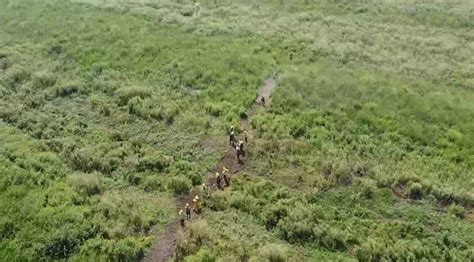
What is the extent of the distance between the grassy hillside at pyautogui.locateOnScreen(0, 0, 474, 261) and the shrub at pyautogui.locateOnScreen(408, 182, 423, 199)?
116mm

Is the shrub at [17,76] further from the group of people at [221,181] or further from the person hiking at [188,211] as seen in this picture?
the person hiking at [188,211]

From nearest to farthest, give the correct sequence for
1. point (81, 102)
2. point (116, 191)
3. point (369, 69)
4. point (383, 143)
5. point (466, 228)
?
point (466, 228)
point (116, 191)
point (383, 143)
point (81, 102)
point (369, 69)

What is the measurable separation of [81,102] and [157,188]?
1204 centimetres

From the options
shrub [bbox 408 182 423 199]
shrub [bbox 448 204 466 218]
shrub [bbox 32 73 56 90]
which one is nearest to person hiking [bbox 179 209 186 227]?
shrub [bbox 408 182 423 199]

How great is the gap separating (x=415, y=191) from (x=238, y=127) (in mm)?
11409

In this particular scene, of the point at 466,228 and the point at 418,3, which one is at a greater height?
the point at 418,3

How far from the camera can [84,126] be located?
116 ft

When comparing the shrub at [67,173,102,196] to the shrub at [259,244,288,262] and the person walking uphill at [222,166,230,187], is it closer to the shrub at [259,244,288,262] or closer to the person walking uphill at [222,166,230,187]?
the person walking uphill at [222,166,230,187]

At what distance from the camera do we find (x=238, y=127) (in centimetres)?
3509

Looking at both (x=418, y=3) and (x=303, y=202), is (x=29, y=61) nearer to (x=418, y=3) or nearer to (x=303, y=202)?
(x=303, y=202)

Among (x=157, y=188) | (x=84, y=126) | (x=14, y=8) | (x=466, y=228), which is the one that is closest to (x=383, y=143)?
(x=466, y=228)

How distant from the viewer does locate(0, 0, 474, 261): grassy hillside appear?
26078mm

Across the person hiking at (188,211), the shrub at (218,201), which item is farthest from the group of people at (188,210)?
the shrub at (218,201)

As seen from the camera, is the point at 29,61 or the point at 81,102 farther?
the point at 29,61
